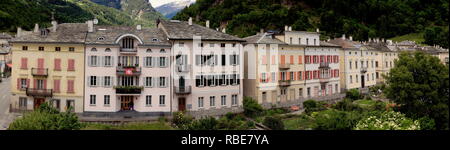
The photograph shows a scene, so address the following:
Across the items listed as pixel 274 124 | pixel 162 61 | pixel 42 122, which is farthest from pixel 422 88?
pixel 42 122

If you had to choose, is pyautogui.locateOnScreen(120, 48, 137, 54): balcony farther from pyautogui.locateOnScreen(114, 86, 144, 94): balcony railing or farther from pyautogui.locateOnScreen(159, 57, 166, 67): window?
pyautogui.locateOnScreen(114, 86, 144, 94): balcony railing

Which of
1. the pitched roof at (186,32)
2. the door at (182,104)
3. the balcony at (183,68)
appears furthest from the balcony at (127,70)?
the door at (182,104)

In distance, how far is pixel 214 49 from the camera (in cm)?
3709

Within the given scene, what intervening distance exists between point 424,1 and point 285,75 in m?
118

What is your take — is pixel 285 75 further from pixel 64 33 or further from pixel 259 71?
pixel 64 33

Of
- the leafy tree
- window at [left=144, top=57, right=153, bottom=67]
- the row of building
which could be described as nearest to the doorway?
the row of building

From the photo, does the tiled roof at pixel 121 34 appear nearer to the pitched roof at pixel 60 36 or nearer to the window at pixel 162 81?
the pitched roof at pixel 60 36

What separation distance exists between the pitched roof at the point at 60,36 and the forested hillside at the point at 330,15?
57549mm

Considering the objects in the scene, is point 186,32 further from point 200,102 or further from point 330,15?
point 330,15

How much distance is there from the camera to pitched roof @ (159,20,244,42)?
116 ft

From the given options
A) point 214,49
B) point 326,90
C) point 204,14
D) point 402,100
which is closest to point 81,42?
point 214,49

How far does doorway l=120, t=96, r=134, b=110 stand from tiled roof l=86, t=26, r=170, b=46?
587 cm
